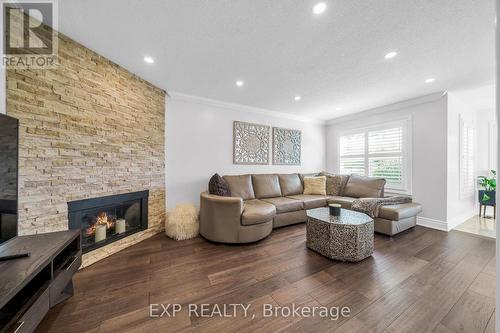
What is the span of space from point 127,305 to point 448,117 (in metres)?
5.07

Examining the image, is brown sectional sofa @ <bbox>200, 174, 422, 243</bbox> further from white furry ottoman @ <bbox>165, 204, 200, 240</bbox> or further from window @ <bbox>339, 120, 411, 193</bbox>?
window @ <bbox>339, 120, 411, 193</bbox>

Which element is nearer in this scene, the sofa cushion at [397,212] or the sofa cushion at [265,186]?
the sofa cushion at [397,212]

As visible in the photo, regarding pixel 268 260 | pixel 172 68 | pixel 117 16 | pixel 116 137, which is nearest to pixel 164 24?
pixel 117 16

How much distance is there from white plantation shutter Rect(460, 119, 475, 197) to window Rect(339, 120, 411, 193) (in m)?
0.95

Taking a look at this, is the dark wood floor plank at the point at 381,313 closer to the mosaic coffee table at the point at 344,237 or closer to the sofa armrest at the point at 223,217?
the mosaic coffee table at the point at 344,237

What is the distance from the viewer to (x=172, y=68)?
240 cm

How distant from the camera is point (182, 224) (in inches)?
106

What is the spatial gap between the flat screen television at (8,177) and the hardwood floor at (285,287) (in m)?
0.72

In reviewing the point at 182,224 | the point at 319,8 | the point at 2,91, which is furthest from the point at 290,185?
the point at 2,91

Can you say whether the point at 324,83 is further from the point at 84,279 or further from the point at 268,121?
the point at 84,279

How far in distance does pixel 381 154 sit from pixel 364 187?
0.91 m

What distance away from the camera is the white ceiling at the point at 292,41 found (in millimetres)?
1471

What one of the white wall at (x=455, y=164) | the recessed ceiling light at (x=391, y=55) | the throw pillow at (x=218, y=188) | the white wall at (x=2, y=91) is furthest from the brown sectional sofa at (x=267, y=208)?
the recessed ceiling light at (x=391, y=55)

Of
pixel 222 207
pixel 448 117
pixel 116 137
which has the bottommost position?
pixel 222 207
